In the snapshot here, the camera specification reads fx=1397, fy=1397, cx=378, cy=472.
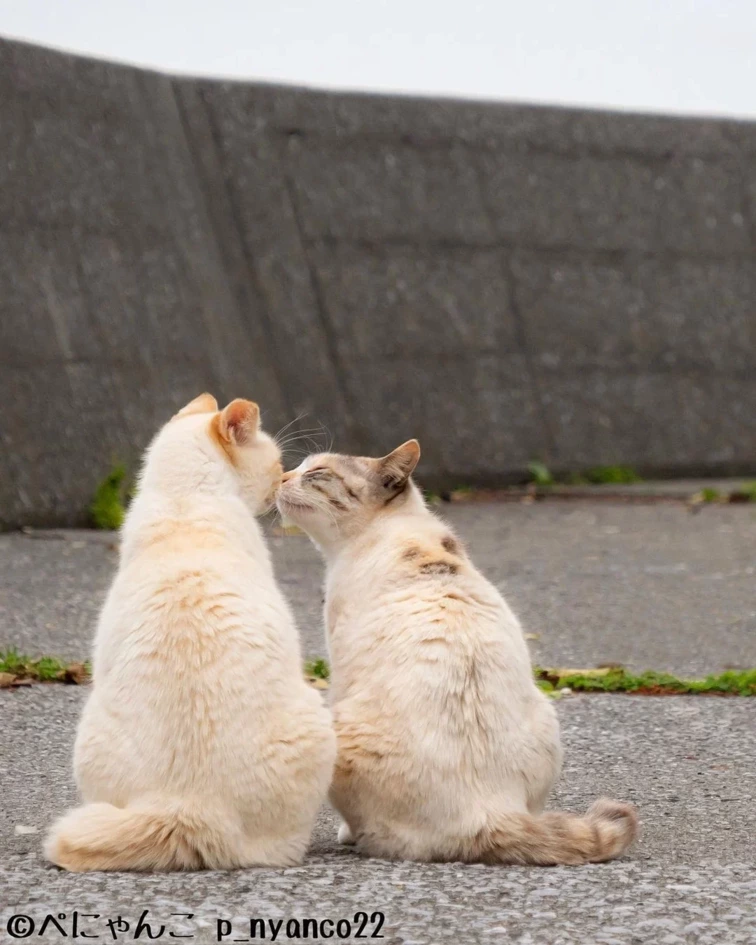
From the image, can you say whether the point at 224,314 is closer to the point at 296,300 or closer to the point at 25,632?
the point at 296,300

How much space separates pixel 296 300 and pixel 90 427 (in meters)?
2.41

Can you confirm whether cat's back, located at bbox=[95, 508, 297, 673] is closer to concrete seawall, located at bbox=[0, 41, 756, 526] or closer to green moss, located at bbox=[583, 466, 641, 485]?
concrete seawall, located at bbox=[0, 41, 756, 526]

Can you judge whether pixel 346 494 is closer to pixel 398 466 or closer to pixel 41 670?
pixel 398 466

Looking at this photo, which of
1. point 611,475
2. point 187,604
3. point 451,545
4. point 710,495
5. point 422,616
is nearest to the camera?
point 187,604

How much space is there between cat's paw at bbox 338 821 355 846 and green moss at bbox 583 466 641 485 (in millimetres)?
8159

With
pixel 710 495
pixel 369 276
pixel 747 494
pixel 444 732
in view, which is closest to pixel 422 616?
pixel 444 732

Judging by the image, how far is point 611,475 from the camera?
39.3ft

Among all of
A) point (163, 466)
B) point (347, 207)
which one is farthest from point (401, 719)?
point (347, 207)

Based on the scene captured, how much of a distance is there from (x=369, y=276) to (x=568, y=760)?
6.69 meters

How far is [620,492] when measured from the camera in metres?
11.5

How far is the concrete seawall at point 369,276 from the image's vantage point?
9258 mm

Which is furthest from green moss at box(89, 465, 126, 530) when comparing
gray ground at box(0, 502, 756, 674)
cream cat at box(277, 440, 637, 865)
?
cream cat at box(277, 440, 637, 865)

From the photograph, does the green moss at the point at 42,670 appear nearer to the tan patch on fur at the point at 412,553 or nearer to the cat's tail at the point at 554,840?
the tan patch on fur at the point at 412,553

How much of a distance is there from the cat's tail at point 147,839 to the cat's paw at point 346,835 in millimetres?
522
